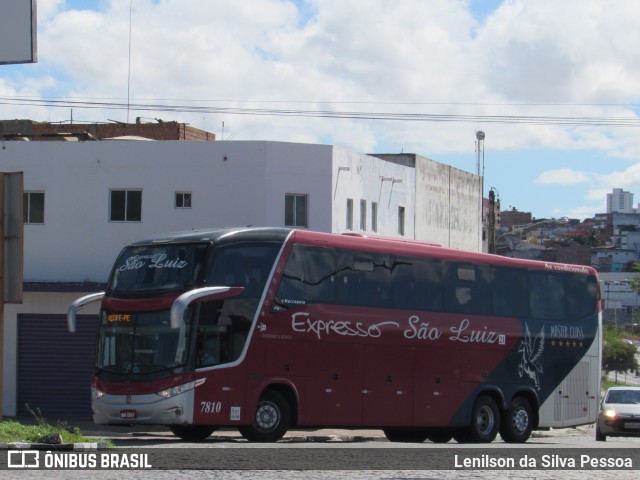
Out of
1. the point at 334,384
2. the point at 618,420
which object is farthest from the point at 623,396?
the point at 334,384

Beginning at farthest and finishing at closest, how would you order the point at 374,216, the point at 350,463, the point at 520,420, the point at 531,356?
the point at 374,216
the point at 531,356
the point at 520,420
the point at 350,463

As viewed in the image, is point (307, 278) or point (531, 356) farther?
point (531, 356)

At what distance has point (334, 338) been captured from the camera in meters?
22.2

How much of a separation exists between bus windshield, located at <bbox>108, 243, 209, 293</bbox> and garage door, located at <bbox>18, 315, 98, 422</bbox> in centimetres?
1144


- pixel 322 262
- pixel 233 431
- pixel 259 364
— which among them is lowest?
pixel 233 431

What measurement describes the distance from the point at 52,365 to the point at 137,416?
13.5 meters

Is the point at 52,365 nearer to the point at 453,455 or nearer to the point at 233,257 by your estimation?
the point at 233,257

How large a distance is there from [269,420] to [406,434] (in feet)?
19.1

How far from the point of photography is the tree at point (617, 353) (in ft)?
247

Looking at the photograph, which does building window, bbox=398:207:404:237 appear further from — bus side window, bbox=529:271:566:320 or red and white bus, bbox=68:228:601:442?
bus side window, bbox=529:271:566:320

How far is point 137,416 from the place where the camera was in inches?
792

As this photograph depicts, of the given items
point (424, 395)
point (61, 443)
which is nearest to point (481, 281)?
point (424, 395)

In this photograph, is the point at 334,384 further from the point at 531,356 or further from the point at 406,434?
the point at 531,356

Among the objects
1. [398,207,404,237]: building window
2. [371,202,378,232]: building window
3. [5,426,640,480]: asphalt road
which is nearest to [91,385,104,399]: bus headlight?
[5,426,640,480]: asphalt road
